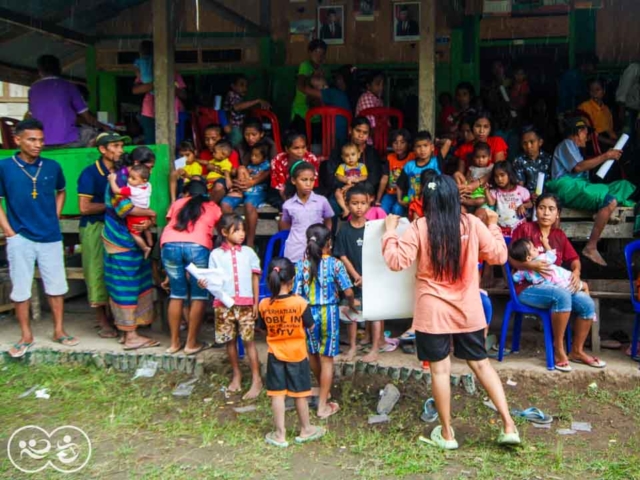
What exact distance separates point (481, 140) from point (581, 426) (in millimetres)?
2851

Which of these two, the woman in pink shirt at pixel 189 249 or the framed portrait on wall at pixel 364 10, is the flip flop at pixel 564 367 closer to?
the woman in pink shirt at pixel 189 249

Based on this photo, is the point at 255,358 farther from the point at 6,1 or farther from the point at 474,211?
the point at 6,1

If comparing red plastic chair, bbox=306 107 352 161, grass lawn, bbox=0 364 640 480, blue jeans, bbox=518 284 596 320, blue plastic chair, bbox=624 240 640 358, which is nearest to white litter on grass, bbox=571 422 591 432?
grass lawn, bbox=0 364 640 480

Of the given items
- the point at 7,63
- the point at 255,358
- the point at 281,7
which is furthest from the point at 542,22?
the point at 7,63

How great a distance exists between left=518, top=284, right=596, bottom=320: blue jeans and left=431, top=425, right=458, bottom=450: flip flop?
1563mm

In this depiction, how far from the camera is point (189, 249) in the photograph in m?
6.34

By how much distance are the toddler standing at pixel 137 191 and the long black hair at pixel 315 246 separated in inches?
73.5

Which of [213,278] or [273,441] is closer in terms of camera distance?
[273,441]

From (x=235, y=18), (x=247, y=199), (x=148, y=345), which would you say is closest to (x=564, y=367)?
(x=247, y=199)

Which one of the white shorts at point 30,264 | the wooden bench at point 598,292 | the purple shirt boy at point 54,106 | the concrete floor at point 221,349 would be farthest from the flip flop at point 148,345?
the wooden bench at point 598,292

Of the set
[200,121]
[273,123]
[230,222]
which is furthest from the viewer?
[200,121]

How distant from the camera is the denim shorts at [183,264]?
6.34m

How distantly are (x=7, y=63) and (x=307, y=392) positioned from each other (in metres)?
7.28

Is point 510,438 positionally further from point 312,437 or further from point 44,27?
point 44,27
